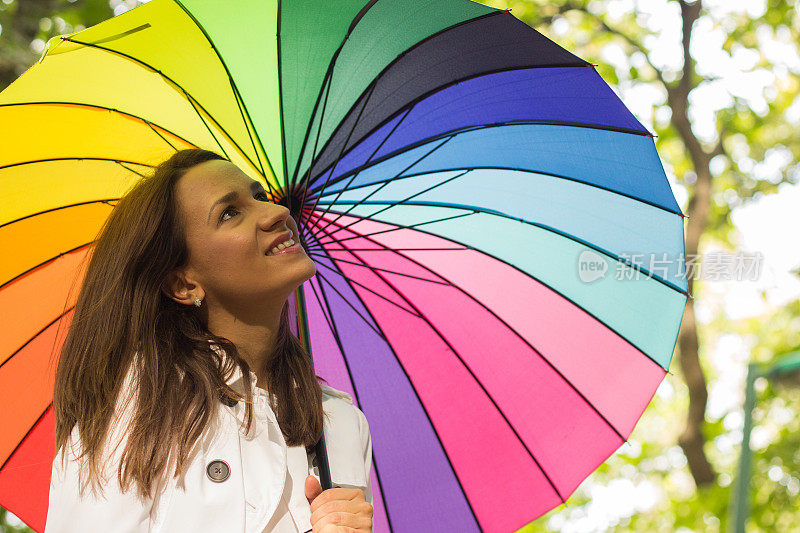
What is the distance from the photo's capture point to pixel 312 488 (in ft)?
7.23

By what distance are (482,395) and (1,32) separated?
4809 millimetres

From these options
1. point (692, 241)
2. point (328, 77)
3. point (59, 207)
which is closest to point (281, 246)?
point (328, 77)

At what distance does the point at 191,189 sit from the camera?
7.77 feet

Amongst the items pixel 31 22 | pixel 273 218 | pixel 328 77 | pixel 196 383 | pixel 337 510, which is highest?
pixel 31 22

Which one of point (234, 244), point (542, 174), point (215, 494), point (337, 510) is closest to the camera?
point (215, 494)

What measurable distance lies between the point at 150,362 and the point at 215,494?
0.38m

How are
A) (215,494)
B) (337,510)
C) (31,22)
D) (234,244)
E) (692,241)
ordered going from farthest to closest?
(692,241)
(31,22)
(234,244)
(337,510)
(215,494)

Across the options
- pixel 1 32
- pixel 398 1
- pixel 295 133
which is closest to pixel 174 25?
pixel 295 133

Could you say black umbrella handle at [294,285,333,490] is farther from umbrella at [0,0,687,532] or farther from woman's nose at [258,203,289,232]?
woman's nose at [258,203,289,232]

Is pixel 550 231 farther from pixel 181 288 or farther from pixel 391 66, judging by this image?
pixel 181 288

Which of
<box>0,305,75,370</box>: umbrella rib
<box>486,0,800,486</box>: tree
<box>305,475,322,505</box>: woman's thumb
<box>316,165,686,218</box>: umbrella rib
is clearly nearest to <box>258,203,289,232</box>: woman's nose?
<box>316,165,686,218</box>: umbrella rib

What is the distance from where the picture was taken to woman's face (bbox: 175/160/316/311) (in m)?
2.28

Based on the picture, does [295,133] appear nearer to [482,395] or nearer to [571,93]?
[571,93]

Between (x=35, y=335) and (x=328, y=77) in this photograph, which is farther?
(x=35, y=335)
